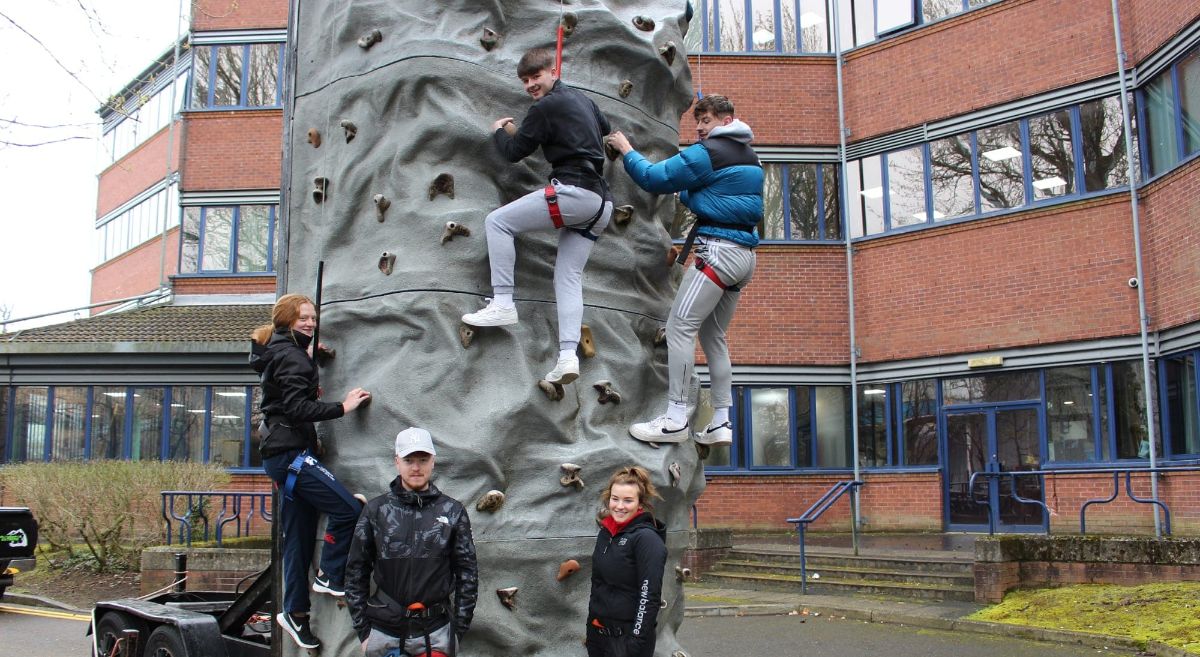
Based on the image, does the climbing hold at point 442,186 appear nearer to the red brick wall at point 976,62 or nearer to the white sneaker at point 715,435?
the white sneaker at point 715,435

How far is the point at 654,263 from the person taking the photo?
710cm

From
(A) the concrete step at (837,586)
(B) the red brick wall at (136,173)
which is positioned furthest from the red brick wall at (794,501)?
(B) the red brick wall at (136,173)

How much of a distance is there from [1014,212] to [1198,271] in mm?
3961

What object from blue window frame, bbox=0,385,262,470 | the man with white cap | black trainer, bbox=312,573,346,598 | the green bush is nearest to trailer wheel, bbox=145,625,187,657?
black trainer, bbox=312,573,346,598

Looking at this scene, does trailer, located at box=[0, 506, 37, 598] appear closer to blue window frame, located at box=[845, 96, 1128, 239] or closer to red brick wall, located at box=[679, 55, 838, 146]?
red brick wall, located at box=[679, 55, 838, 146]

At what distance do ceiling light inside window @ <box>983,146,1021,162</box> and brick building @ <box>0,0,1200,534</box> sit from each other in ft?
0.30

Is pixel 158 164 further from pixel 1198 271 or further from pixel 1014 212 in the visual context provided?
pixel 1198 271

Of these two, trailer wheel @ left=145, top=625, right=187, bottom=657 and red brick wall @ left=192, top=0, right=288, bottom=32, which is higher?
red brick wall @ left=192, top=0, right=288, bottom=32

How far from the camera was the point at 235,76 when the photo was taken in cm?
2756

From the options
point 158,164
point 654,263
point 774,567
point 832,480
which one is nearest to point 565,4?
point 654,263

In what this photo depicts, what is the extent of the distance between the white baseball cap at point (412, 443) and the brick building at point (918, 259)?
16072 mm

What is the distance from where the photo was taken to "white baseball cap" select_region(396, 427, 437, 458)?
5406mm

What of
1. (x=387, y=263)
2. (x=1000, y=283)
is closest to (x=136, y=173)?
(x=1000, y=283)

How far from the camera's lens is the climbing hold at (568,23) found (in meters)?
6.77
